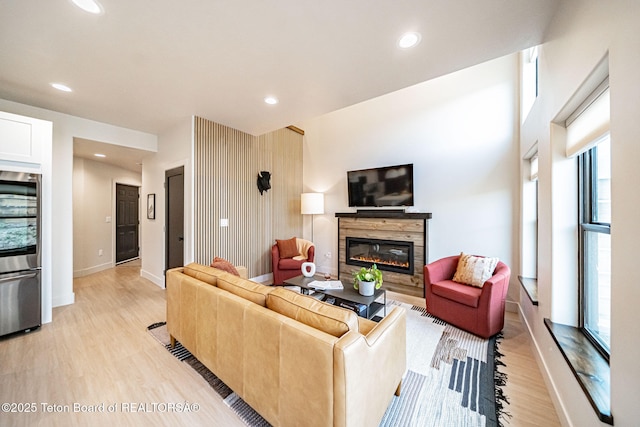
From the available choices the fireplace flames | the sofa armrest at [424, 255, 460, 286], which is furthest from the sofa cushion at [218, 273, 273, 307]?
the fireplace flames

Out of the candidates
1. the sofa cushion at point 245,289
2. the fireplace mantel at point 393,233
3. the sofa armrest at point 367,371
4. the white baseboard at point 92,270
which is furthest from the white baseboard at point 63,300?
the sofa armrest at point 367,371

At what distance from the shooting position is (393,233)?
3799 mm

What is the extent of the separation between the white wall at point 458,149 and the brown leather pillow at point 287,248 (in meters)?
1.34

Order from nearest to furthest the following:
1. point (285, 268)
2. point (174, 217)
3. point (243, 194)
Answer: point (174, 217)
point (285, 268)
point (243, 194)

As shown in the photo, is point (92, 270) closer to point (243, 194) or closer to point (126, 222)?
point (126, 222)

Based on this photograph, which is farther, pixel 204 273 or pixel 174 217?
pixel 174 217

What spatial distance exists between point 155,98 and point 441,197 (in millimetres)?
4135

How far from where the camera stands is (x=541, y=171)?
1914 mm

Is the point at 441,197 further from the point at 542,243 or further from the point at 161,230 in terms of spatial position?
the point at 161,230

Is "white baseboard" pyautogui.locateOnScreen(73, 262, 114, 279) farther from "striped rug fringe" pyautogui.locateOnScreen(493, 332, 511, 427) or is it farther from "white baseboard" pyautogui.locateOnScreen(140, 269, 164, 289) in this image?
"striped rug fringe" pyautogui.locateOnScreen(493, 332, 511, 427)

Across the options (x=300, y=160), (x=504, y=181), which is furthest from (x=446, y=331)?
(x=300, y=160)

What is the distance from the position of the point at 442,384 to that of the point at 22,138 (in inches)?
184

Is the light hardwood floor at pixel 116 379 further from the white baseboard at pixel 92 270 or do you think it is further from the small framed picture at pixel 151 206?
the white baseboard at pixel 92 270

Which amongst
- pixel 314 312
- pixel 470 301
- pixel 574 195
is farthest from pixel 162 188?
pixel 574 195
